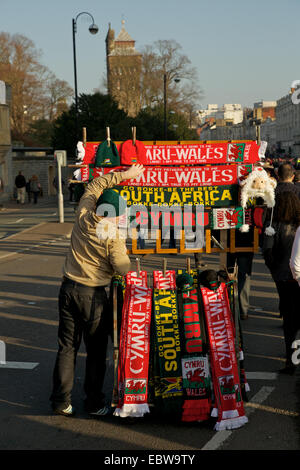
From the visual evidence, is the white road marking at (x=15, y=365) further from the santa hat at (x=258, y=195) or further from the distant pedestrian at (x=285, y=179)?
the distant pedestrian at (x=285, y=179)

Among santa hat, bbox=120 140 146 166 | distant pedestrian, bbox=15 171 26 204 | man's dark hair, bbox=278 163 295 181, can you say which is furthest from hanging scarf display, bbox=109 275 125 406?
distant pedestrian, bbox=15 171 26 204

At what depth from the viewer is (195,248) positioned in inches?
289

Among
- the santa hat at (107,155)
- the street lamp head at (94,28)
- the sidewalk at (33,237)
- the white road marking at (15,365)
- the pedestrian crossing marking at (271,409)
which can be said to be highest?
the street lamp head at (94,28)

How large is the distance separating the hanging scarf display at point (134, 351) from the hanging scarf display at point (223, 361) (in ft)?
1.64

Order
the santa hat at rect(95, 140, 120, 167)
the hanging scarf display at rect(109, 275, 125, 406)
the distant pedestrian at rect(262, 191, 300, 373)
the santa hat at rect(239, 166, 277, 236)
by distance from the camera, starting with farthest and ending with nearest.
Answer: the santa hat at rect(95, 140, 120, 167) < the santa hat at rect(239, 166, 277, 236) < the distant pedestrian at rect(262, 191, 300, 373) < the hanging scarf display at rect(109, 275, 125, 406)

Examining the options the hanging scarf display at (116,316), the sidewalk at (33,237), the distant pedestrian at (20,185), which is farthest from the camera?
the distant pedestrian at (20,185)

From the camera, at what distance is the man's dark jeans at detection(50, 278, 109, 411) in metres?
4.72

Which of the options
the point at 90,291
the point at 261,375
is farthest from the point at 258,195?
the point at 90,291

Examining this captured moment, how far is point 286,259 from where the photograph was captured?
19.5ft

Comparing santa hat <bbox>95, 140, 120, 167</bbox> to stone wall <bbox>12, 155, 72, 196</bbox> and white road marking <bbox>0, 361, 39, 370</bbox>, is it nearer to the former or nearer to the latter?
white road marking <bbox>0, 361, 39, 370</bbox>

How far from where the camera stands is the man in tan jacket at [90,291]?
4.66 meters

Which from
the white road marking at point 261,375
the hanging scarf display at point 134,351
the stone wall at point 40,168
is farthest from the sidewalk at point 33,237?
the stone wall at point 40,168
